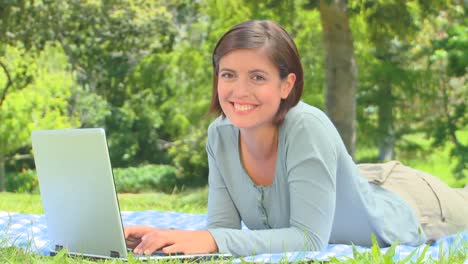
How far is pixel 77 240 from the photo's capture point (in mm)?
3072

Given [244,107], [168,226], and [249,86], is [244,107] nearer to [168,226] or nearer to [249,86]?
[249,86]

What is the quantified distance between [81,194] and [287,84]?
33.8 inches

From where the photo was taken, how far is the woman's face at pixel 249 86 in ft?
9.45

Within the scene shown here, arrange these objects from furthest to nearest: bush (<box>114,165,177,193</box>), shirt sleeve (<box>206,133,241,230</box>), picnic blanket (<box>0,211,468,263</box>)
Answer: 1. bush (<box>114,165,177,193</box>)
2. shirt sleeve (<box>206,133,241,230</box>)
3. picnic blanket (<box>0,211,468,263</box>)

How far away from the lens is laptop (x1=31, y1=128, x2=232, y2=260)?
2.75m

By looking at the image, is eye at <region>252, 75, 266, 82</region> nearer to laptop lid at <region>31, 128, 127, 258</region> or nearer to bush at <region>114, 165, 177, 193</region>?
laptop lid at <region>31, 128, 127, 258</region>

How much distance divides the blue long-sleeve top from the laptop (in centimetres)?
29

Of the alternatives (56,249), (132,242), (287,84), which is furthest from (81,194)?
(287,84)

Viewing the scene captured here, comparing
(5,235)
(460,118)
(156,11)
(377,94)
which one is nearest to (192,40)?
(156,11)

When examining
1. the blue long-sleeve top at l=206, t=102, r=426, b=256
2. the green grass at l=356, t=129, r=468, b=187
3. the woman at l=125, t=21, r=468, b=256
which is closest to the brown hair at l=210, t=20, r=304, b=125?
the woman at l=125, t=21, r=468, b=256

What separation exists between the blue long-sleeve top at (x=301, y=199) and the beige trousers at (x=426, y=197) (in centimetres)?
11

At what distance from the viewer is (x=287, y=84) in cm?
298

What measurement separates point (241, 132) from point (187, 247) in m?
0.60

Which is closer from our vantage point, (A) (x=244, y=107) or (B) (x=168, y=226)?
(A) (x=244, y=107)
